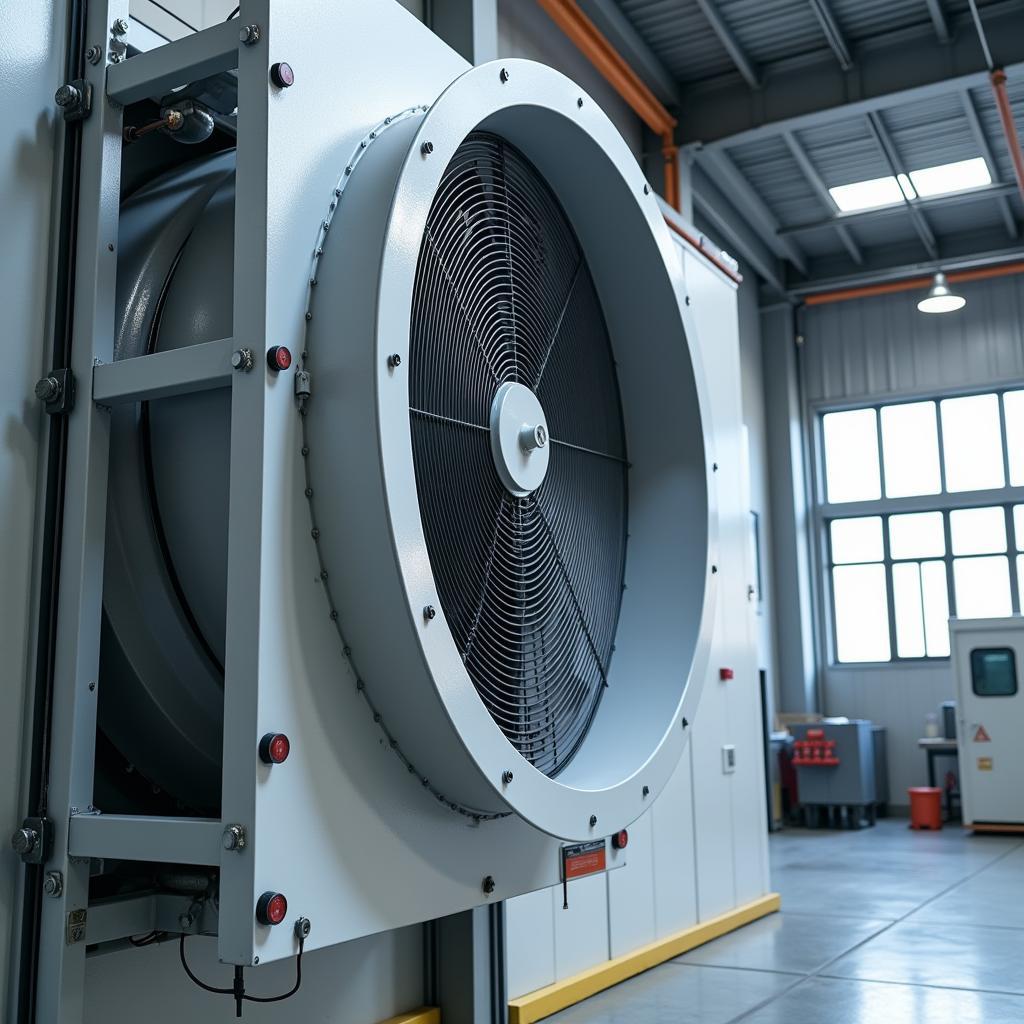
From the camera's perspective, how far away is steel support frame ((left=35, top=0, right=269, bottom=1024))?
1.46 meters

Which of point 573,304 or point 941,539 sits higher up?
point 941,539

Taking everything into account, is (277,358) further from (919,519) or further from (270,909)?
(919,519)

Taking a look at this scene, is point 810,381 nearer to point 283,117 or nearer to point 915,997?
point 915,997

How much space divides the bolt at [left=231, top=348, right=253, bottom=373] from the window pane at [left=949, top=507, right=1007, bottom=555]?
1048cm

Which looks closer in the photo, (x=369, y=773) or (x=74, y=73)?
(x=369, y=773)

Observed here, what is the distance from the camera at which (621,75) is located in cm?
685

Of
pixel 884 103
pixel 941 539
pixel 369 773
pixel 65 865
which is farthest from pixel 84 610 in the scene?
pixel 941 539

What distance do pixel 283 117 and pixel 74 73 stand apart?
466mm

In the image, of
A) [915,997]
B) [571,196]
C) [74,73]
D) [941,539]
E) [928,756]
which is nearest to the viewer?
[74,73]

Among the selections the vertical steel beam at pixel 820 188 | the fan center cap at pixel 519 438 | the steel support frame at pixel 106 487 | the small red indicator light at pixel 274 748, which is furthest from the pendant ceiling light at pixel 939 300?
the small red indicator light at pixel 274 748

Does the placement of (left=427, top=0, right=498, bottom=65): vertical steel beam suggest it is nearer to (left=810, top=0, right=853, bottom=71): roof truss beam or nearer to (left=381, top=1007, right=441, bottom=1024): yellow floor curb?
(left=381, top=1007, right=441, bottom=1024): yellow floor curb

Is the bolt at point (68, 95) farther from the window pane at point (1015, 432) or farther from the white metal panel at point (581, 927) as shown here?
the window pane at point (1015, 432)

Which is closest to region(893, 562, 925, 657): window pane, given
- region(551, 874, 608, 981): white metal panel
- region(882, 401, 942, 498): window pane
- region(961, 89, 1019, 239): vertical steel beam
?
region(882, 401, 942, 498): window pane

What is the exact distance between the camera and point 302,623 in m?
1.52
